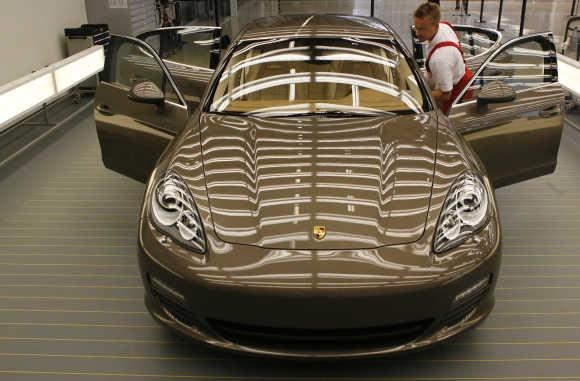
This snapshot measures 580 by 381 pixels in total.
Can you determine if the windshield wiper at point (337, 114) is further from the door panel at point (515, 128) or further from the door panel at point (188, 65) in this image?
the door panel at point (188, 65)

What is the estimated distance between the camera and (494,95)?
9.40 ft

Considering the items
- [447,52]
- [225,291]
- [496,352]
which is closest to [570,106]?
[447,52]

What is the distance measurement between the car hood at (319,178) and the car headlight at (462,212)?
0.24ft

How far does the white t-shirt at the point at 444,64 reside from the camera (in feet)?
11.2

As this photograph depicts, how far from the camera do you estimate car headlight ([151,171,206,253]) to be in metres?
2.02

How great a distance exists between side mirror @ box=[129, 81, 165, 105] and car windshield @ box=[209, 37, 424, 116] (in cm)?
31

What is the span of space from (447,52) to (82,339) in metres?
2.44

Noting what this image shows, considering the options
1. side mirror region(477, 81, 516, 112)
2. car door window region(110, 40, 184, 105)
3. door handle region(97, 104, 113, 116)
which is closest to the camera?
side mirror region(477, 81, 516, 112)

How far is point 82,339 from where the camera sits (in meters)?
2.37

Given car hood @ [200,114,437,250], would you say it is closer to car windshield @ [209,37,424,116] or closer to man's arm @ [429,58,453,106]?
car windshield @ [209,37,424,116]

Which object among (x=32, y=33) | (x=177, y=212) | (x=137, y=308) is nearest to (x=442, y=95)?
(x=177, y=212)

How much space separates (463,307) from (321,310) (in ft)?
1.67

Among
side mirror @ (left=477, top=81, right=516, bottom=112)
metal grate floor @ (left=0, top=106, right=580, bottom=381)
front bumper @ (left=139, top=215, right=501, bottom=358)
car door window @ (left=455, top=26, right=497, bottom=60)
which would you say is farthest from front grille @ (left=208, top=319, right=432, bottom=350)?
car door window @ (left=455, top=26, right=497, bottom=60)

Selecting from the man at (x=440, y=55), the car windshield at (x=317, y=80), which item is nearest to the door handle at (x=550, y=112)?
the man at (x=440, y=55)
